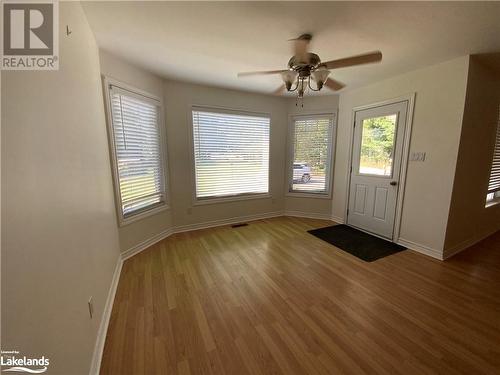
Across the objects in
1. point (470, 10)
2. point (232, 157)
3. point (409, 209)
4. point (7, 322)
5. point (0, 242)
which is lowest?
point (409, 209)

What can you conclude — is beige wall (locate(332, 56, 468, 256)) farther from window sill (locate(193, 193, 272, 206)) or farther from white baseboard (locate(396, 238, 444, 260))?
window sill (locate(193, 193, 272, 206))

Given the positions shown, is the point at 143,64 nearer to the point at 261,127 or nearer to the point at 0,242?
the point at 261,127

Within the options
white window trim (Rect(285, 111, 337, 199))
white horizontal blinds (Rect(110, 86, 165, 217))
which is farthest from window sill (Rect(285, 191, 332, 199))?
white horizontal blinds (Rect(110, 86, 165, 217))

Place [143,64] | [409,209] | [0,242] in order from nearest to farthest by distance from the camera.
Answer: [0,242], [143,64], [409,209]

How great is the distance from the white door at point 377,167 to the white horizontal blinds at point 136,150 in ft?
11.0

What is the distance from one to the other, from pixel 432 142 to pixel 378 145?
0.71m

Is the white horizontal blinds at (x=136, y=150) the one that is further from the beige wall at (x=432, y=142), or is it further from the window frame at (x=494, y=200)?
the window frame at (x=494, y=200)

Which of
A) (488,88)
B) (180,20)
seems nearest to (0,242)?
(180,20)

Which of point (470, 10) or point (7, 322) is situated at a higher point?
point (470, 10)

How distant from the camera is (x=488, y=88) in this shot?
8.39 ft

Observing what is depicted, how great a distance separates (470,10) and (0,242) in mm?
2971

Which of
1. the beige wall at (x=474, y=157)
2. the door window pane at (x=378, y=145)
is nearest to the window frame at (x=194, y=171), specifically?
the door window pane at (x=378, y=145)

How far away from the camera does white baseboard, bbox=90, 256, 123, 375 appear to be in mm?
1260

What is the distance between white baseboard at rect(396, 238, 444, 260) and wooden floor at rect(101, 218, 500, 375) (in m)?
0.12
